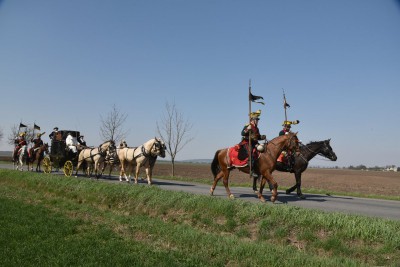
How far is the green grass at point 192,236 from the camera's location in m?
6.86

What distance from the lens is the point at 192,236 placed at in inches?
323

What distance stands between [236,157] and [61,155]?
1378 cm

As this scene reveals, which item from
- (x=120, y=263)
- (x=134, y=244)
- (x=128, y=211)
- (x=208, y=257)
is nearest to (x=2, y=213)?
(x=128, y=211)

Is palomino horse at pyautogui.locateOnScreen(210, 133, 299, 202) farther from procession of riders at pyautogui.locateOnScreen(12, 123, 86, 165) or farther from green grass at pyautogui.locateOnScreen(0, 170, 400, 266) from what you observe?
procession of riders at pyautogui.locateOnScreen(12, 123, 86, 165)

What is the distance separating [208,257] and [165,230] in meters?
2.03

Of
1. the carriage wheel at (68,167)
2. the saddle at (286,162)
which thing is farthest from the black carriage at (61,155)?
the saddle at (286,162)

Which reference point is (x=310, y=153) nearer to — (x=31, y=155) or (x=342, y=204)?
(x=342, y=204)

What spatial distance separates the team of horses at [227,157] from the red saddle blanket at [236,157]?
14 cm

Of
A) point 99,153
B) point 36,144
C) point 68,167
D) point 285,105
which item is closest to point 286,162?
point 285,105

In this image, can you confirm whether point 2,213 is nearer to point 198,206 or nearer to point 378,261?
point 198,206

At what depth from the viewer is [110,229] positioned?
9.30m

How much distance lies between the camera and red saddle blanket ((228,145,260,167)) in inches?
502

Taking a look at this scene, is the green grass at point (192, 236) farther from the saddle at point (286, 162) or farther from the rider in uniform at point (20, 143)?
the rider in uniform at point (20, 143)

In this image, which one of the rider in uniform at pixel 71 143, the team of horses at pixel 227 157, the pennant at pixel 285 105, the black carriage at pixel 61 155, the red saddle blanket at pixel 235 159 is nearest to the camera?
the team of horses at pixel 227 157
